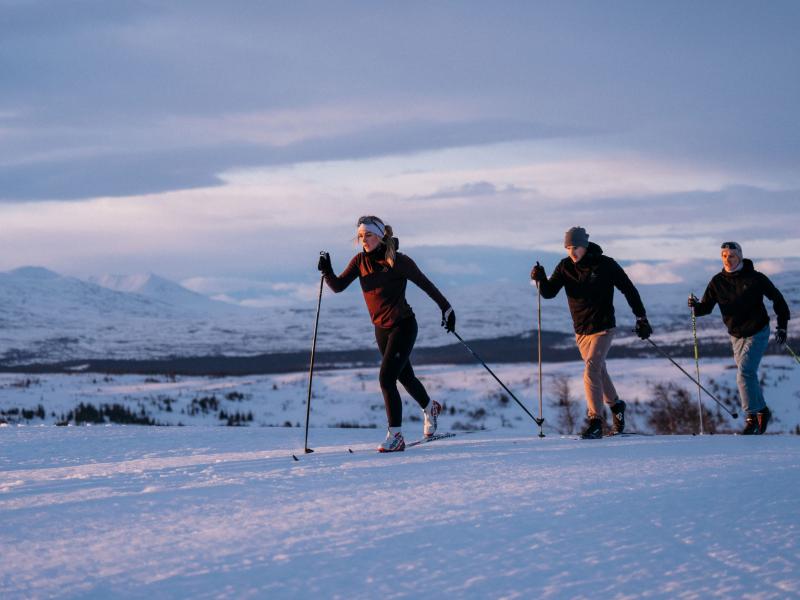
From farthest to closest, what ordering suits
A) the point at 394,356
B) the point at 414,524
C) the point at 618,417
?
the point at 618,417, the point at 394,356, the point at 414,524

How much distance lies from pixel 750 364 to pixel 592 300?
187 centimetres

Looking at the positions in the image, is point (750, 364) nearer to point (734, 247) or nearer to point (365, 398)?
point (734, 247)

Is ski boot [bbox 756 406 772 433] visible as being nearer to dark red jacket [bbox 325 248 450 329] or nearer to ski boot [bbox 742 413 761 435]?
ski boot [bbox 742 413 761 435]

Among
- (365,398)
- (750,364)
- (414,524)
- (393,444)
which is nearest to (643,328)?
(750,364)

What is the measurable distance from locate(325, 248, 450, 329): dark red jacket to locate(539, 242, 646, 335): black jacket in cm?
147

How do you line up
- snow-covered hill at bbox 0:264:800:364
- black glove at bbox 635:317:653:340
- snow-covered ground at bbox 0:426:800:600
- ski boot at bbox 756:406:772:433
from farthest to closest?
snow-covered hill at bbox 0:264:800:364 < ski boot at bbox 756:406:772:433 < black glove at bbox 635:317:653:340 < snow-covered ground at bbox 0:426:800:600

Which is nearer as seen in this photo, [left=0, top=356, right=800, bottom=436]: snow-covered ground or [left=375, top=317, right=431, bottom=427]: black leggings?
[left=375, top=317, right=431, bottom=427]: black leggings

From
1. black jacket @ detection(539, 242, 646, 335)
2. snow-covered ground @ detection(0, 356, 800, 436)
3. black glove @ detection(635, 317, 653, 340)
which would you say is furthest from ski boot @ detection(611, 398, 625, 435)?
snow-covered ground @ detection(0, 356, 800, 436)

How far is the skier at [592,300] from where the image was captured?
8266 mm

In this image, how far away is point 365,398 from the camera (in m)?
24.0

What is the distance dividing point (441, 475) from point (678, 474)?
4.98ft

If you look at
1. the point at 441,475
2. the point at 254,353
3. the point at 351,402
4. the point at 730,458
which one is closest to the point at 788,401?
the point at 351,402

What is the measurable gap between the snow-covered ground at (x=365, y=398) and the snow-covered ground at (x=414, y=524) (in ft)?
34.4

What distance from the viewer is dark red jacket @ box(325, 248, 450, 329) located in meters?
7.52
